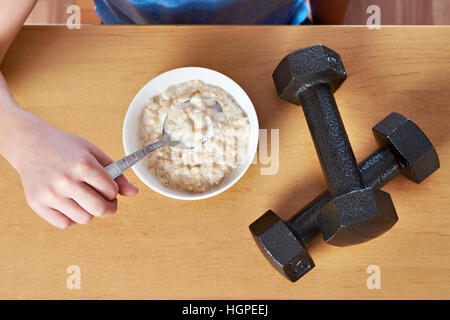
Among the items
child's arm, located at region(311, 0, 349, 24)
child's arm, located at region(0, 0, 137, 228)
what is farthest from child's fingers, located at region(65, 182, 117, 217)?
child's arm, located at region(311, 0, 349, 24)

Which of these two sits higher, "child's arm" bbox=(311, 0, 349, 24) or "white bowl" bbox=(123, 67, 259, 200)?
"child's arm" bbox=(311, 0, 349, 24)

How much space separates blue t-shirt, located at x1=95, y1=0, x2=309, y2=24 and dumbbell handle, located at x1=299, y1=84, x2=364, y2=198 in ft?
0.87

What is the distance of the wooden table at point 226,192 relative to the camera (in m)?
0.63

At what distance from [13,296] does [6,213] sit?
0.44ft

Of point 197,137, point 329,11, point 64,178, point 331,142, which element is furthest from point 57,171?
point 329,11

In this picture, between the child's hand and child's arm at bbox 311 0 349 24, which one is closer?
the child's hand

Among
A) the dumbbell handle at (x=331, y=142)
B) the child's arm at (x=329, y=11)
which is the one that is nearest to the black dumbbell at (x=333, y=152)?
the dumbbell handle at (x=331, y=142)

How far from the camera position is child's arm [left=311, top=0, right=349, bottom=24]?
0.82 m

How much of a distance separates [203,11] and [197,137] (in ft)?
0.93

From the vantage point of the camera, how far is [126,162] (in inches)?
21.6

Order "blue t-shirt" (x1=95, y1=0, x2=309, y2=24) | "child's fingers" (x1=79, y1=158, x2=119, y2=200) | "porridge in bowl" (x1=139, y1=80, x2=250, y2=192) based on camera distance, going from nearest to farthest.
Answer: "child's fingers" (x1=79, y1=158, x2=119, y2=200) → "porridge in bowl" (x1=139, y1=80, x2=250, y2=192) → "blue t-shirt" (x1=95, y1=0, x2=309, y2=24)

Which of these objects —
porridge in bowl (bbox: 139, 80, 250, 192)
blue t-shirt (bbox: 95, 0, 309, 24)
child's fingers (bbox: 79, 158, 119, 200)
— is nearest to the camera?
child's fingers (bbox: 79, 158, 119, 200)

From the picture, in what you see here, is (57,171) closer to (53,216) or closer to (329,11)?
(53,216)

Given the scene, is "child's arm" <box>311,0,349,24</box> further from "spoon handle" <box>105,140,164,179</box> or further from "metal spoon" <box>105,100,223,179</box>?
"spoon handle" <box>105,140,164,179</box>
